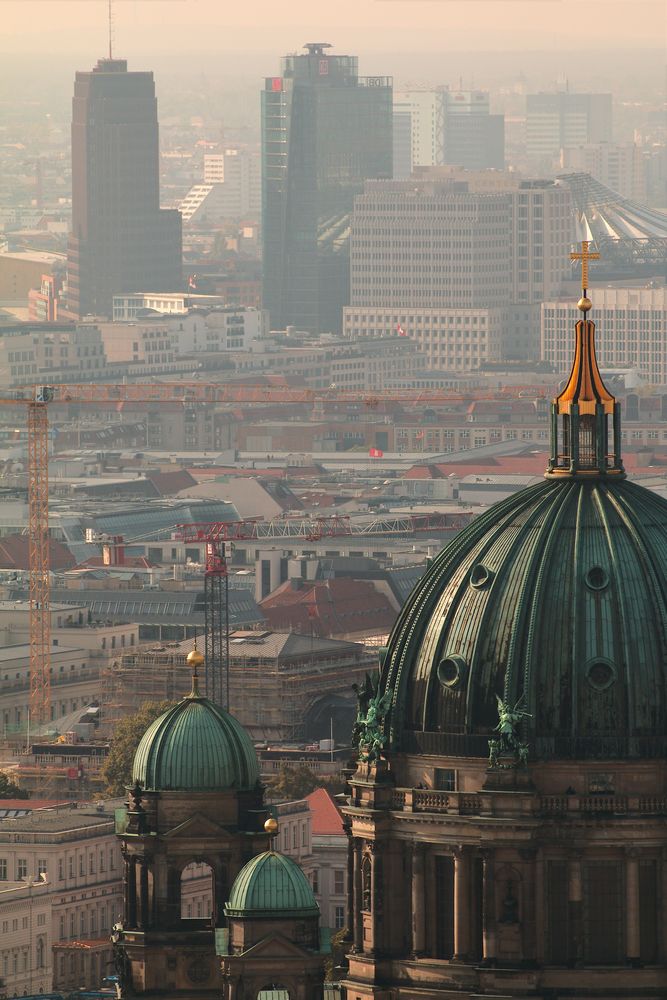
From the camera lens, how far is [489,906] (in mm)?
69438

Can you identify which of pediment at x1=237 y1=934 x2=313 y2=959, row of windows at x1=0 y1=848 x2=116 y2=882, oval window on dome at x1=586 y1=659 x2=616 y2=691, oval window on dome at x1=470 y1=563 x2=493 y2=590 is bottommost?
row of windows at x1=0 y1=848 x2=116 y2=882

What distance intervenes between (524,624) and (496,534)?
2121 millimetres

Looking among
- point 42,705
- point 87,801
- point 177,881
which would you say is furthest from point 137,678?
point 177,881

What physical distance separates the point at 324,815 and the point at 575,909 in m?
76.3

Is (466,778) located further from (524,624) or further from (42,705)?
(42,705)

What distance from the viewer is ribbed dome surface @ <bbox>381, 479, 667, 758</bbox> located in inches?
2739

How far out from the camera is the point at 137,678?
184000 mm

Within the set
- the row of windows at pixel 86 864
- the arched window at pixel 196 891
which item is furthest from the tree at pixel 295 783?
the arched window at pixel 196 891

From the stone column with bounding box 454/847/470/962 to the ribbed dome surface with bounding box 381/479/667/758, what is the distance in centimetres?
140

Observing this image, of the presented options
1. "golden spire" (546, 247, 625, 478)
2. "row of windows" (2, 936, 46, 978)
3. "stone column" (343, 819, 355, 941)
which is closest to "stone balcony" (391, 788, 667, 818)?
"stone column" (343, 819, 355, 941)

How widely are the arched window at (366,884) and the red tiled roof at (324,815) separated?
68.6 meters

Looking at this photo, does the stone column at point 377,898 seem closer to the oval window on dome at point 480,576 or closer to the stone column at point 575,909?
the stone column at point 575,909

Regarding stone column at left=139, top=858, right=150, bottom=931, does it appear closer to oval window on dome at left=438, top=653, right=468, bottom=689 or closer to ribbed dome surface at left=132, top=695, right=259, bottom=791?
ribbed dome surface at left=132, top=695, right=259, bottom=791

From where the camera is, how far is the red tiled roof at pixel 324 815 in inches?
5615
